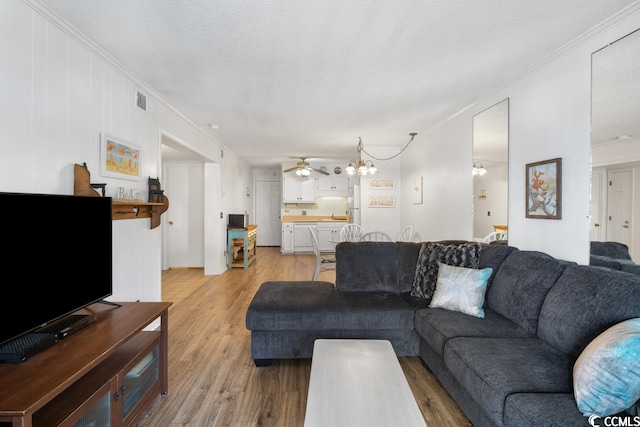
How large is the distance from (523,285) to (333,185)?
6.73m

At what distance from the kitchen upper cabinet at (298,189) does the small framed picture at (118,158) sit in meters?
5.62

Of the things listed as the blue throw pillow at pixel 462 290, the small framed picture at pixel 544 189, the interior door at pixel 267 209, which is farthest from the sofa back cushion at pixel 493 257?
the interior door at pixel 267 209

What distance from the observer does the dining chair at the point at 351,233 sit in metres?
4.79

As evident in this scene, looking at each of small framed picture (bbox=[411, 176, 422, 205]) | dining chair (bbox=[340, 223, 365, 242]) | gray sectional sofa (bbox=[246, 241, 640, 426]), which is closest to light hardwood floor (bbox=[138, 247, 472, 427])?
gray sectional sofa (bbox=[246, 241, 640, 426])

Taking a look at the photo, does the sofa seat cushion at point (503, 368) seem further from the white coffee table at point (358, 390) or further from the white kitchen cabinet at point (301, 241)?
the white kitchen cabinet at point (301, 241)

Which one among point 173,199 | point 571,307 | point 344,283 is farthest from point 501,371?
point 173,199

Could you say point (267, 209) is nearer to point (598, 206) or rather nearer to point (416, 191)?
point (416, 191)

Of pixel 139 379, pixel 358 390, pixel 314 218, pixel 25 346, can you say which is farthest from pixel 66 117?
pixel 314 218

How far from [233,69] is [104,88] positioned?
1.05 meters

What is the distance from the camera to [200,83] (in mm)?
2926

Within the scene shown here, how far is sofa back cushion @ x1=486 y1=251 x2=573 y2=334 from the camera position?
6.49 ft

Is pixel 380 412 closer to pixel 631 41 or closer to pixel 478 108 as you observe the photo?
pixel 631 41

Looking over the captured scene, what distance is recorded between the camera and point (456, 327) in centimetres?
203

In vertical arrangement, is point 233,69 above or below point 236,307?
above
